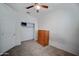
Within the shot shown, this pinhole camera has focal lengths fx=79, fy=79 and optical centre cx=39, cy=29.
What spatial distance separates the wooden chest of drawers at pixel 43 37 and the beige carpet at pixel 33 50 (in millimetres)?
71

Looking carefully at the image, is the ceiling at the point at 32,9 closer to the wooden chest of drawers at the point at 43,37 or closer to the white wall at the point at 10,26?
the white wall at the point at 10,26

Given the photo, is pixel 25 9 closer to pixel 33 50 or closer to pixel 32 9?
pixel 32 9

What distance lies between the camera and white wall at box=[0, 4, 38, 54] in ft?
4.42

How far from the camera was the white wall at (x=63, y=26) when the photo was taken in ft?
4.29

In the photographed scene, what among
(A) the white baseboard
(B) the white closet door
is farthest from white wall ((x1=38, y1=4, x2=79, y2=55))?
(B) the white closet door

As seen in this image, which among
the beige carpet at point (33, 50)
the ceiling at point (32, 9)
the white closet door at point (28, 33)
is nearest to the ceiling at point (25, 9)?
the ceiling at point (32, 9)

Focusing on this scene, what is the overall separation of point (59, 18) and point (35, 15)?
16.9 inches

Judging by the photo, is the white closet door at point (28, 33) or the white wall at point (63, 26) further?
the white closet door at point (28, 33)

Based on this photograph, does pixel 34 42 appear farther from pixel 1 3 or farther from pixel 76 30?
pixel 1 3

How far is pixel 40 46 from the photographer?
1448mm

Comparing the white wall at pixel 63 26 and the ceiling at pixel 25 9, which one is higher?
the ceiling at pixel 25 9

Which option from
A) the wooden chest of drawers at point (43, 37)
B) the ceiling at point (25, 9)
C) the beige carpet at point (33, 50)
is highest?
the ceiling at point (25, 9)

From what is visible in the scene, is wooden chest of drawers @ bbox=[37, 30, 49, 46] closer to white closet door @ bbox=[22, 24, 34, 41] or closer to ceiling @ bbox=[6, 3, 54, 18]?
white closet door @ bbox=[22, 24, 34, 41]

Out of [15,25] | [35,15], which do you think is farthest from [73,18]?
[15,25]
